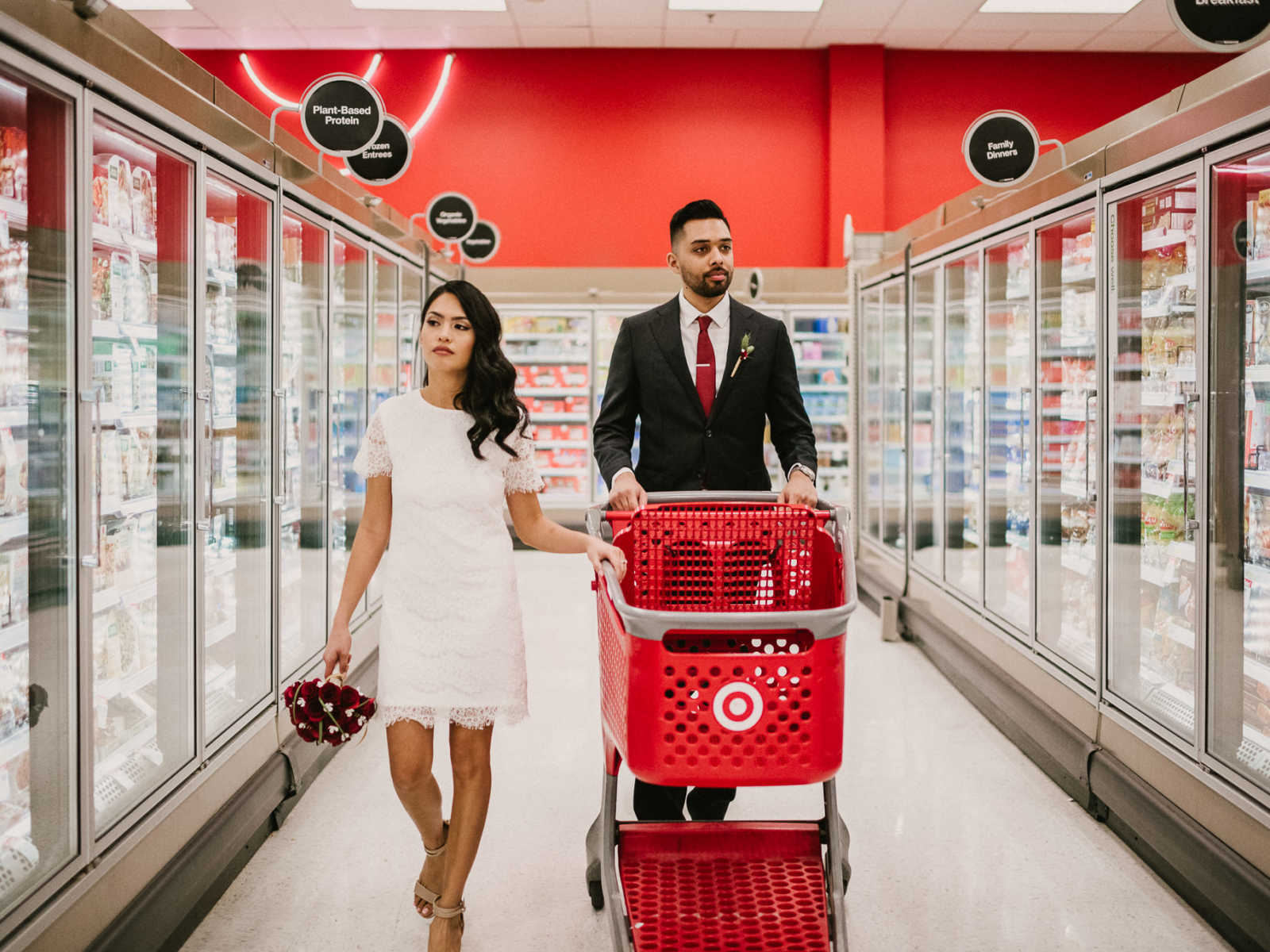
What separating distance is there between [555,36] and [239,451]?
7.48m

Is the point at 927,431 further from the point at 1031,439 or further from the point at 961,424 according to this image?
the point at 1031,439

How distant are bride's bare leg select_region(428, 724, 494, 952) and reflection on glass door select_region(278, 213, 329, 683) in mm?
1858

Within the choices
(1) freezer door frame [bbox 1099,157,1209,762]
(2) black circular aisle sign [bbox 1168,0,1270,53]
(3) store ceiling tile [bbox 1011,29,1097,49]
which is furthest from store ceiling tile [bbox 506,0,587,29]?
(2) black circular aisle sign [bbox 1168,0,1270,53]

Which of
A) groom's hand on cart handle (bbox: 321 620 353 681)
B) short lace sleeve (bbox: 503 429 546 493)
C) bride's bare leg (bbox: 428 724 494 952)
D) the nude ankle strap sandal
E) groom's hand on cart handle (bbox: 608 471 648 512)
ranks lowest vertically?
the nude ankle strap sandal

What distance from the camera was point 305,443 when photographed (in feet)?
14.2

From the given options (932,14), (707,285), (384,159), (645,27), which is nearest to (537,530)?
(707,285)

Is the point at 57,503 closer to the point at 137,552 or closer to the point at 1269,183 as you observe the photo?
the point at 137,552

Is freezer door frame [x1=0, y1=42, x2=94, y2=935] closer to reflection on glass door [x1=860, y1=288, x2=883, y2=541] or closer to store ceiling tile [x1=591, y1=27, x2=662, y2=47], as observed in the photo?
reflection on glass door [x1=860, y1=288, x2=883, y2=541]

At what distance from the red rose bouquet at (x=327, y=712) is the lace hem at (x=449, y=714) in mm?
62

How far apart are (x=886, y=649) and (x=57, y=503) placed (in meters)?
4.45

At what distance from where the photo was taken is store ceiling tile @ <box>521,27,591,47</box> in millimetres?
9547

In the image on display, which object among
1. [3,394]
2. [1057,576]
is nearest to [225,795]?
[3,394]

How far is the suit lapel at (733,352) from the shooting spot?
2660 mm

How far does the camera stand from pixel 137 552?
2.73 meters
